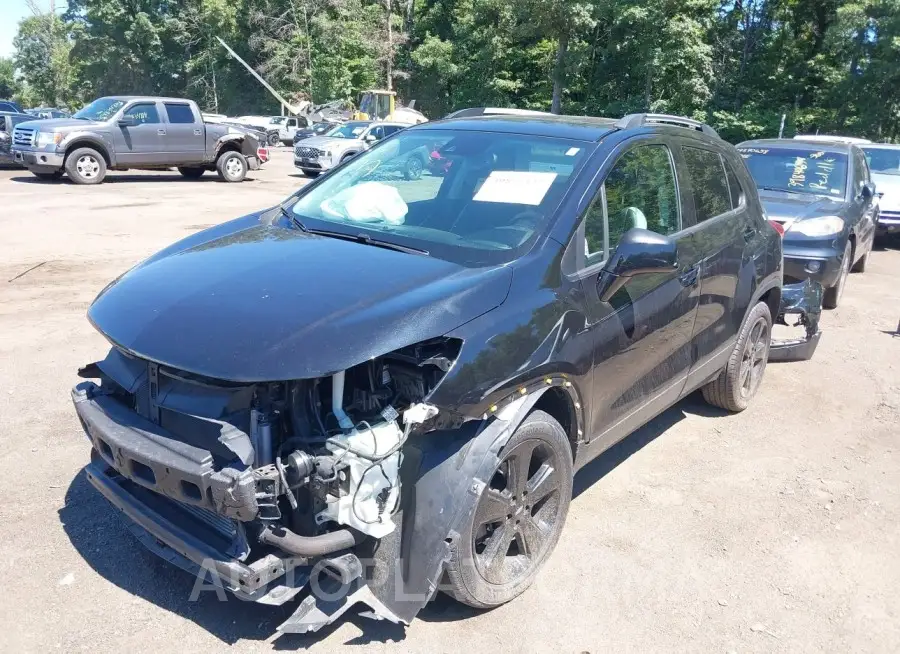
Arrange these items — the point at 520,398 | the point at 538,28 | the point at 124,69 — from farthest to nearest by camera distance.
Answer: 1. the point at 124,69
2. the point at 538,28
3. the point at 520,398

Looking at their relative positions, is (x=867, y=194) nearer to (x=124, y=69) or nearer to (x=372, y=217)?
(x=372, y=217)

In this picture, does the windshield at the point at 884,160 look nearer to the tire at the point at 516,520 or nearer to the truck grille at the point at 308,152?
the tire at the point at 516,520

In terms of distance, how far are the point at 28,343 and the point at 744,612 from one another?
5.45m

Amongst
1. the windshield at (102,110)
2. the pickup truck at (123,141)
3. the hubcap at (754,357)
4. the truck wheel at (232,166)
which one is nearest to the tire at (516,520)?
the hubcap at (754,357)

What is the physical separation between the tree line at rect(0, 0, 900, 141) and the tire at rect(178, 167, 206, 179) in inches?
839

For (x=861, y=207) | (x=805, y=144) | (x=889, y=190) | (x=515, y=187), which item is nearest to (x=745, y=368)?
(x=515, y=187)

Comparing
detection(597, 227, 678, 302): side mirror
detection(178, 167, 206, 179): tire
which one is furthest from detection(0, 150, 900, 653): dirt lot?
detection(178, 167, 206, 179): tire

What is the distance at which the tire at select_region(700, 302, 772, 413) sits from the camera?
→ 501 centimetres

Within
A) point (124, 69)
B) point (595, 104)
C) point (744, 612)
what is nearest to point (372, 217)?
point (744, 612)

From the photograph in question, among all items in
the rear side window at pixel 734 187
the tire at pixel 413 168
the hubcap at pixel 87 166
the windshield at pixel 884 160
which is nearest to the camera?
the tire at pixel 413 168

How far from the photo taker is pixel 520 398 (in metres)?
2.92

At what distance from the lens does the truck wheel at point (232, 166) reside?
18.4 metres

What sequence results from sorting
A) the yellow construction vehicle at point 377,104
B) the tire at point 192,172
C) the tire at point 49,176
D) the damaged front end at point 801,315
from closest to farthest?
the damaged front end at point 801,315 → the tire at point 49,176 → the tire at point 192,172 → the yellow construction vehicle at point 377,104

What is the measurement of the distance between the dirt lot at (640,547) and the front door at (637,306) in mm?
521
